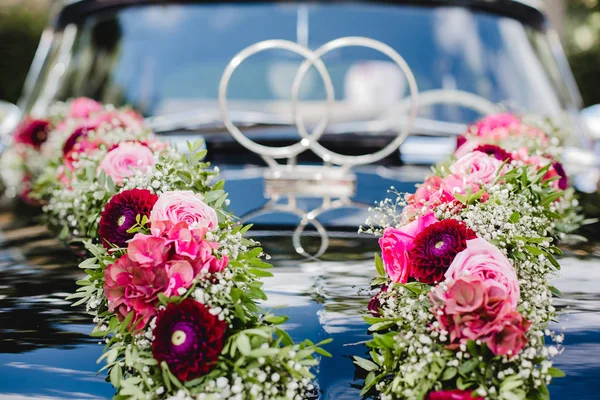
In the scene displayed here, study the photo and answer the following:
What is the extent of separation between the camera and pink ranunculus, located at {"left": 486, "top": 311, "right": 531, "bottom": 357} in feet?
4.83

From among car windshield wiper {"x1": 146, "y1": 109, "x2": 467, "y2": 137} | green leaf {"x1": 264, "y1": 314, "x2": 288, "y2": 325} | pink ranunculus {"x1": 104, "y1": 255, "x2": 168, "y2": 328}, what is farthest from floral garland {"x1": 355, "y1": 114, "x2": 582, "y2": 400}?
car windshield wiper {"x1": 146, "y1": 109, "x2": 467, "y2": 137}

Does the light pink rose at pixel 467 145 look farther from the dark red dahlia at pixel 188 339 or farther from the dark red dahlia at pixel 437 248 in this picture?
the dark red dahlia at pixel 188 339

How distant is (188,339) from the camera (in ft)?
4.89

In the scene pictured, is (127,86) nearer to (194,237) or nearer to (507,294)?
(194,237)

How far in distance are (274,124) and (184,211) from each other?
4.75 feet

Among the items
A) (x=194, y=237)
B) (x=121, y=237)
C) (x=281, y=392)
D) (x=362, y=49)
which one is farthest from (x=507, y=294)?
(x=362, y=49)

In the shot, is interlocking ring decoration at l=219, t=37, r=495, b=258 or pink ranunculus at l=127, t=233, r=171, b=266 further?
interlocking ring decoration at l=219, t=37, r=495, b=258

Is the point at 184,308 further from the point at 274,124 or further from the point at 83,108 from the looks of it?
the point at 83,108

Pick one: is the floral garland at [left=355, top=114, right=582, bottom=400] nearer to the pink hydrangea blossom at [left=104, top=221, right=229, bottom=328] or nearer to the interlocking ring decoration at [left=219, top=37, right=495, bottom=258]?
the pink hydrangea blossom at [left=104, top=221, right=229, bottom=328]

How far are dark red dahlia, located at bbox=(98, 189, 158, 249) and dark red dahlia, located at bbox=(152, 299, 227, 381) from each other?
36 cm

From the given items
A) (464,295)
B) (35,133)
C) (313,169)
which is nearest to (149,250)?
(464,295)

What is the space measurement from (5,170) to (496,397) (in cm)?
252

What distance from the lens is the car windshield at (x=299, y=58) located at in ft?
11.1

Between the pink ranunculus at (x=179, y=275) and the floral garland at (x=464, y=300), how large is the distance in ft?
1.17
